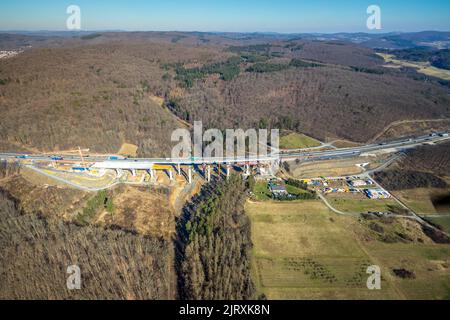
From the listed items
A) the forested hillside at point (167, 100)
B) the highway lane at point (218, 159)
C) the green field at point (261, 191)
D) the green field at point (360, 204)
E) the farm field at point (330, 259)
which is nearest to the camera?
the farm field at point (330, 259)

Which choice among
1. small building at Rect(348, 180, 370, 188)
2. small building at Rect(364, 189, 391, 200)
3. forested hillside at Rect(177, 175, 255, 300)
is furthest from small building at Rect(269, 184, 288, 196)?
small building at Rect(364, 189, 391, 200)

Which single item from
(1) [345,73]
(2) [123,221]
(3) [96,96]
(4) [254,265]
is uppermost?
(1) [345,73]

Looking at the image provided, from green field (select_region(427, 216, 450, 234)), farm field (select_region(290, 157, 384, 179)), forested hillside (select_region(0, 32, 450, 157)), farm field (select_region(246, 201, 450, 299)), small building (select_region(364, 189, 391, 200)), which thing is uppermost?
forested hillside (select_region(0, 32, 450, 157))

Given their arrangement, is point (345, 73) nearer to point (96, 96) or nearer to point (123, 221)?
point (96, 96)

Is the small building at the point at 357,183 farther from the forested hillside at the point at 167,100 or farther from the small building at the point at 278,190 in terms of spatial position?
the forested hillside at the point at 167,100

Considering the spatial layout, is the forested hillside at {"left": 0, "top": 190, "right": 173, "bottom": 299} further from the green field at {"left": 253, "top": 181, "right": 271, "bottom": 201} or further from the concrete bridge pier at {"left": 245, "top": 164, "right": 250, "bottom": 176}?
the concrete bridge pier at {"left": 245, "top": 164, "right": 250, "bottom": 176}

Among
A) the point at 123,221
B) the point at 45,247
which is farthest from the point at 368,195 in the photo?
the point at 45,247

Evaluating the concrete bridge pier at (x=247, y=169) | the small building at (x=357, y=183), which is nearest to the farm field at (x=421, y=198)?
the small building at (x=357, y=183)
